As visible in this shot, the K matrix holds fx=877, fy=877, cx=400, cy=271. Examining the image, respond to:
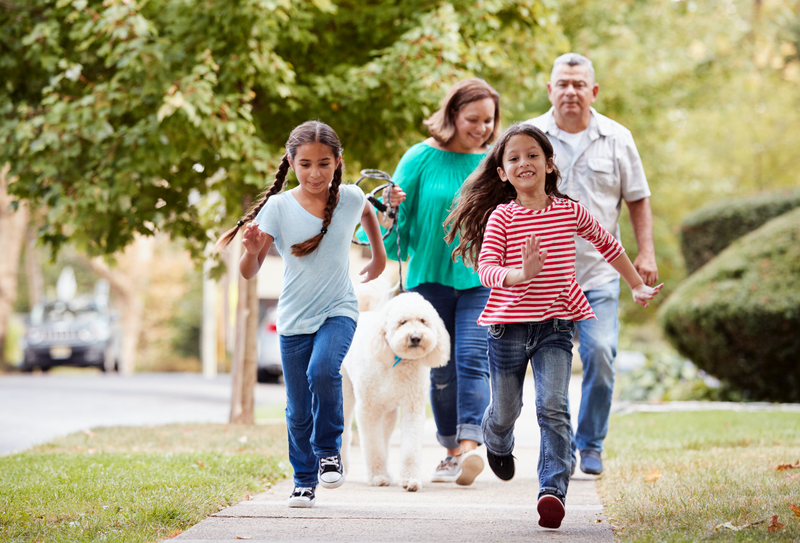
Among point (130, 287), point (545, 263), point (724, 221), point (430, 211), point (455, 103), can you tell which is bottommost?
point (545, 263)

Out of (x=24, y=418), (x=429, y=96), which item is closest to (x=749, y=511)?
(x=429, y=96)

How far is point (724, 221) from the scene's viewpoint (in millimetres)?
13164

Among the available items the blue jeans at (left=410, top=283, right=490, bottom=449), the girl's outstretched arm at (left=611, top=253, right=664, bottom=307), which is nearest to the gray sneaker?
the blue jeans at (left=410, top=283, right=490, bottom=449)

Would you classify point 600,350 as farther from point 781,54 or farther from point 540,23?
point 781,54

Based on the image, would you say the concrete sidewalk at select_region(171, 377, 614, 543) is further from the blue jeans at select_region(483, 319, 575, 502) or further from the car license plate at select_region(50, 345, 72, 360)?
the car license plate at select_region(50, 345, 72, 360)

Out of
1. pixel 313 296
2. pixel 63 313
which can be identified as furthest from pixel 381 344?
pixel 63 313

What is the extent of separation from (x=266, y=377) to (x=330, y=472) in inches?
640

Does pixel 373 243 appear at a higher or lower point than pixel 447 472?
higher

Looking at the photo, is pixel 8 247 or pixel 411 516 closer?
pixel 411 516

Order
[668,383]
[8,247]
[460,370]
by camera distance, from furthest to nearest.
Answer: [8,247]
[668,383]
[460,370]

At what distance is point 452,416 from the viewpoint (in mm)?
5223

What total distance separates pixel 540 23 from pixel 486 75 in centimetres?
69

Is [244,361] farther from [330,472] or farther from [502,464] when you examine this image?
A: [502,464]

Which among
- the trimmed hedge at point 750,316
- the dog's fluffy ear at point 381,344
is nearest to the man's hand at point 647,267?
the dog's fluffy ear at point 381,344
